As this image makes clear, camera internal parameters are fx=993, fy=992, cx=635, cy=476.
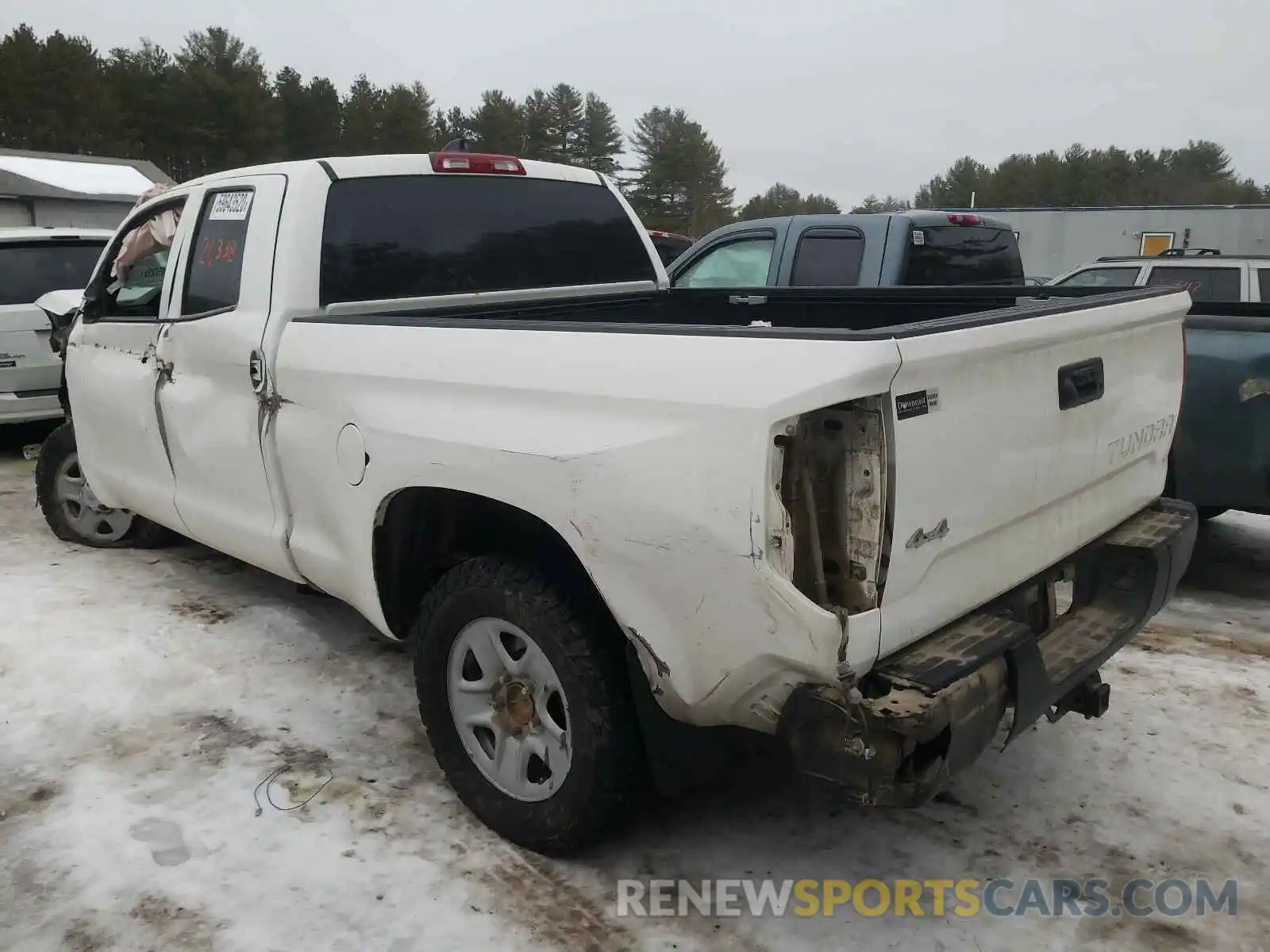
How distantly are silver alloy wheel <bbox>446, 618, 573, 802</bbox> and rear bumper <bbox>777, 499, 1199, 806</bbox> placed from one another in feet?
2.46

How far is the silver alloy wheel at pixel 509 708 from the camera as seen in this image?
2689 mm

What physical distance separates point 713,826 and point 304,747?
146 cm

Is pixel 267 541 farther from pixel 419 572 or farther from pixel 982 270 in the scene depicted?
pixel 982 270

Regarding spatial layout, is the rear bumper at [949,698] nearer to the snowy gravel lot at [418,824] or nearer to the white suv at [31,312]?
the snowy gravel lot at [418,824]

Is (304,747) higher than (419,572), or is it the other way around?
(419,572)

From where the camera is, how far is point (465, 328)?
2721mm

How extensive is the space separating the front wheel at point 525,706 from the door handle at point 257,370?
1.06 metres

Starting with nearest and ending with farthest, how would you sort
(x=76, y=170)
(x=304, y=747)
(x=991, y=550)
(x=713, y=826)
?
(x=991, y=550) < (x=713, y=826) < (x=304, y=747) < (x=76, y=170)

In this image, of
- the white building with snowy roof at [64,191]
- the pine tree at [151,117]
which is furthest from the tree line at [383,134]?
the white building with snowy roof at [64,191]

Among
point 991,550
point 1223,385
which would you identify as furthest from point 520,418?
point 1223,385

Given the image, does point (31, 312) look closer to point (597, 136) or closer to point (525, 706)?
point (525, 706)

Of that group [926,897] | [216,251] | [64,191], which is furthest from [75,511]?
[64,191]

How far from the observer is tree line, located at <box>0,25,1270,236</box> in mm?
47312

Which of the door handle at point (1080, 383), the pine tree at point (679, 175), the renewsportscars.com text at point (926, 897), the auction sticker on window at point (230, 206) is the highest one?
the pine tree at point (679, 175)
